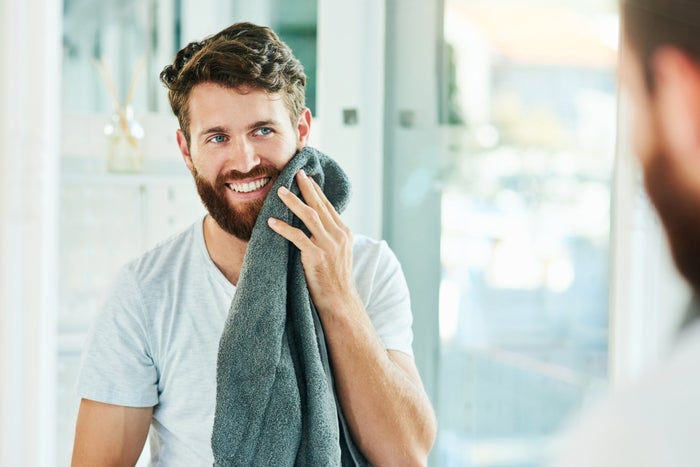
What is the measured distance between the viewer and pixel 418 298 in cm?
168

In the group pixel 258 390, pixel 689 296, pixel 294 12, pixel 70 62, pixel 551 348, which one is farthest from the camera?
pixel 70 62

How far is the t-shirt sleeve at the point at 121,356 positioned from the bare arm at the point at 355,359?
25 centimetres

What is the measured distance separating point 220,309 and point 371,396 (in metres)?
0.25

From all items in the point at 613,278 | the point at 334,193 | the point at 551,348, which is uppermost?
the point at 334,193

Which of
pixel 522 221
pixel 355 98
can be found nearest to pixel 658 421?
pixel 522 221

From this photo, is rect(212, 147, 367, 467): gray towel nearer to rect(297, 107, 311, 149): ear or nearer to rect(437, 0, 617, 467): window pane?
rect(297, 107, 311, 149): ear

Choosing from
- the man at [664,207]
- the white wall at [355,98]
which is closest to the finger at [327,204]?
the white wall at [355,98]

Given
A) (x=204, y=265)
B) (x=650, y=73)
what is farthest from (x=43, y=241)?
(x=650, y=73)

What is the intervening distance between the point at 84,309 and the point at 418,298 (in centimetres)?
83

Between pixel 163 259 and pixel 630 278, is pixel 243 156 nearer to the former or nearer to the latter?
pixel 163 259

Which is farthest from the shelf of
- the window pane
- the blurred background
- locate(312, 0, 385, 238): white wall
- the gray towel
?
the gray towel

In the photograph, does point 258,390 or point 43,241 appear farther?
point 43,241

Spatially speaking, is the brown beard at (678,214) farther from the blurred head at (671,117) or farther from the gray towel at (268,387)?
the gray towel at (268,387)

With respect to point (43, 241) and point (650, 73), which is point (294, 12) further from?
point (650, 73)
